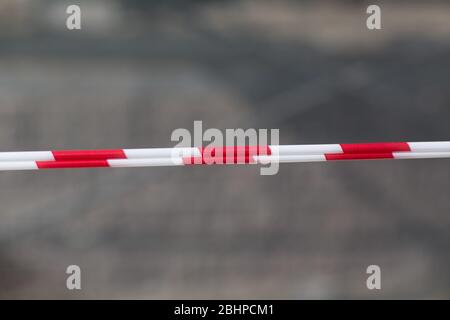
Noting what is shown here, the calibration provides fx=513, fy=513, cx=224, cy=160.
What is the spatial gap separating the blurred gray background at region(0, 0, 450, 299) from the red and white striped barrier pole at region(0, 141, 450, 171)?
0.28 feet

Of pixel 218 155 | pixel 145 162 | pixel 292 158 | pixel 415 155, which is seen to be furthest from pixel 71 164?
pixel 415 155

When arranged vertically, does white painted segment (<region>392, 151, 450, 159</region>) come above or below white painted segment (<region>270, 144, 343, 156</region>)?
below

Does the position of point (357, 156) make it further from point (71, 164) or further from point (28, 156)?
point (28, 156)

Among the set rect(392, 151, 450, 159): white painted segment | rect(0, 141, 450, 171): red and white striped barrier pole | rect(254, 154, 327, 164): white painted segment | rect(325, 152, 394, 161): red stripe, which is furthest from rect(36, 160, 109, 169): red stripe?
rect(392, 151, 450, 159): white painted segment

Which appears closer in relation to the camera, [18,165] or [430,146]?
[18,165]

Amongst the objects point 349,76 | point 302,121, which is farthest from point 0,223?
point 349,76

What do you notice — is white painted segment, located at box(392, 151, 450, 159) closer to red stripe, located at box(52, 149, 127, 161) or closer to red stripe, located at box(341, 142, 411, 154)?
red stripe, located at box(341, 142, 411, 154)

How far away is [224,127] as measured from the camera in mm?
1845

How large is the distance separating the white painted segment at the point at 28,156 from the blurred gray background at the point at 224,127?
0.09 m

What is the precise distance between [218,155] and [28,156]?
0.63 metres

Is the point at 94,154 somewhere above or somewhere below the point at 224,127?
below

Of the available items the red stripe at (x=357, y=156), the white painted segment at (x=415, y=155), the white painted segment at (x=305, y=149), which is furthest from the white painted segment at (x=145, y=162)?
the white painted segment at (x=415, y=155)

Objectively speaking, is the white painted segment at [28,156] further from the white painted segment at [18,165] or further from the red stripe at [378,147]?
the red stripe at [378,147]

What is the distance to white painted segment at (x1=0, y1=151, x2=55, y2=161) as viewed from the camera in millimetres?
1675
